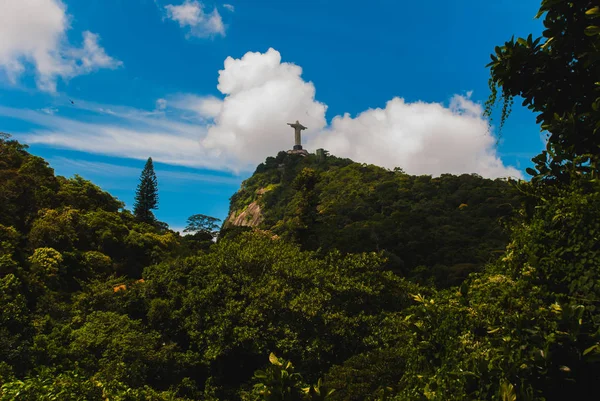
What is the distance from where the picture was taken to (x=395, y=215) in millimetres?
43469

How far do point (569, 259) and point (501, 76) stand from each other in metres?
2.34

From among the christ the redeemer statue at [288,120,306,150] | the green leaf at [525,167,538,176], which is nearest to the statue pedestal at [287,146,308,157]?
the christ the redeemer statue at [288,120,306,150]

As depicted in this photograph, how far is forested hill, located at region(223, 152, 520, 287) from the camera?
110 feet

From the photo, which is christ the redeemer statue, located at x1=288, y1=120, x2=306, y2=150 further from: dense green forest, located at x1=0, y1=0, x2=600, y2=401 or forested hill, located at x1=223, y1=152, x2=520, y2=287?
dense green forest, located at x1=0, y1=0, x2=600, y2=401

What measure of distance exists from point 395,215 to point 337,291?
2641 cm

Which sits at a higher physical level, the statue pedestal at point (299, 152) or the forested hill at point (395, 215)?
the statue pedestal at point (299, 152)

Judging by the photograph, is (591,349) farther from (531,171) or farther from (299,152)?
(299,152)

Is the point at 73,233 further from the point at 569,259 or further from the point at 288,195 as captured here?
the point at 288,195

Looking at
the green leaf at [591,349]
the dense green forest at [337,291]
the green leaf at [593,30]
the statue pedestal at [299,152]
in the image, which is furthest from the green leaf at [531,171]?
the statue pedestal at [299,152]

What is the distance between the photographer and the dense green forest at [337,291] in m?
4.34

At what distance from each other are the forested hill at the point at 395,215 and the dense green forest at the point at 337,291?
25 centimetres

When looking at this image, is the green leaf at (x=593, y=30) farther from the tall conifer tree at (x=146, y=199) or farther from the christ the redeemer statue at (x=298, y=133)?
the christ the redeemer statue at (x=298, y=133)

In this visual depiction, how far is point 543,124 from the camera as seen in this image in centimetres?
525

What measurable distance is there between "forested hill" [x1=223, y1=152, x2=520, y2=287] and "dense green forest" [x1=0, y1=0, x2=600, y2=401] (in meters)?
0.25
